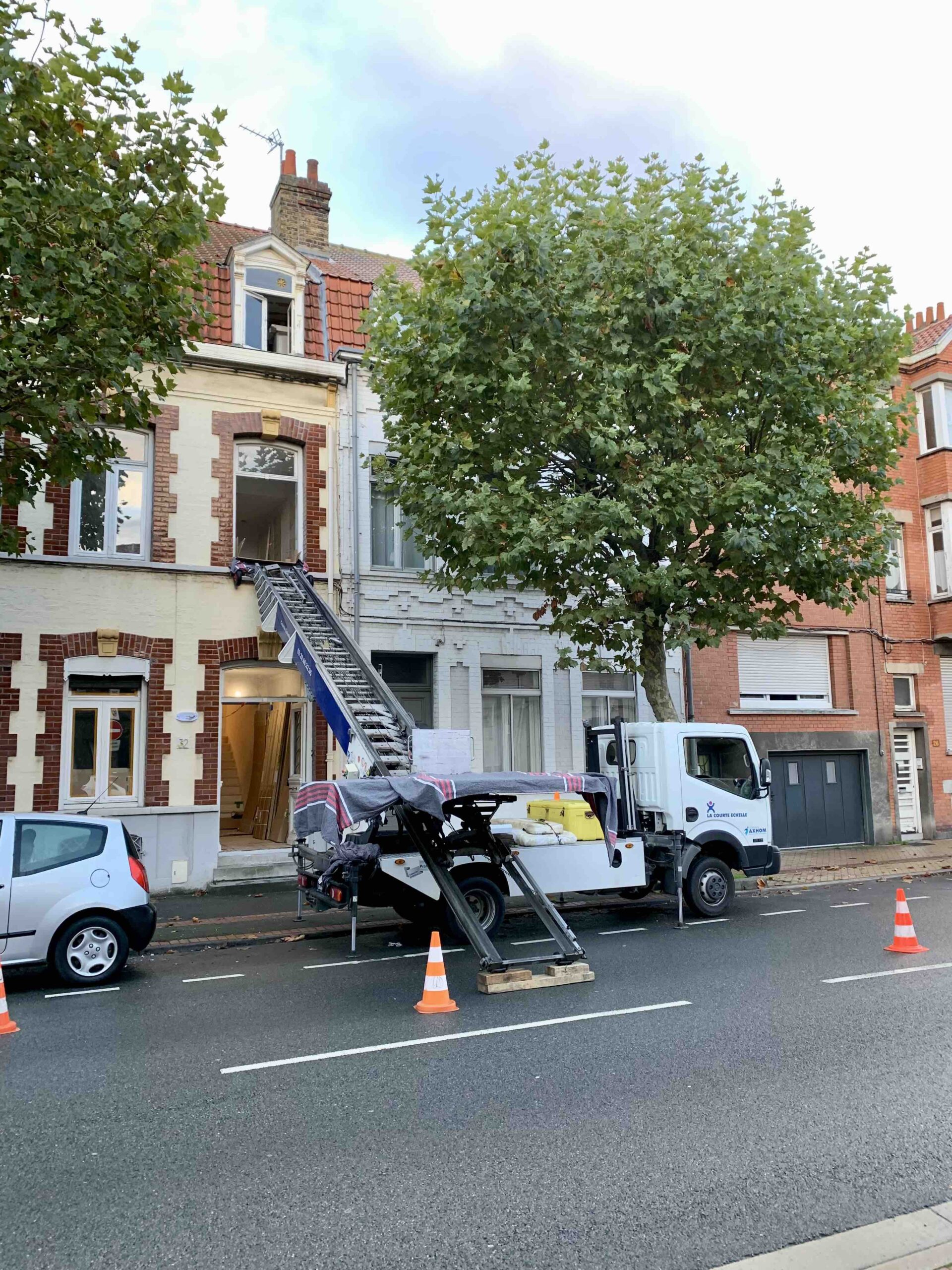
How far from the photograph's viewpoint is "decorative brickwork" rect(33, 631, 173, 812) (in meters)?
14.6

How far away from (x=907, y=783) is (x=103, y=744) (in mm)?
17413

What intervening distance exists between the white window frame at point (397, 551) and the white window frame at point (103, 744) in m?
4.70

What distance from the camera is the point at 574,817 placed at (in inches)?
469

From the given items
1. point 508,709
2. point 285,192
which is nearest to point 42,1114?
point 508,709

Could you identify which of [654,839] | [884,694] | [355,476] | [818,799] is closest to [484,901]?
[654,839]

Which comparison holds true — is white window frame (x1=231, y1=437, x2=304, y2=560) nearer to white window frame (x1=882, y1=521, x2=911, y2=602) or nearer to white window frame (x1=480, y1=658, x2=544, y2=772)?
white window frame (x1=480, y1=658, x2=544, y2=772)

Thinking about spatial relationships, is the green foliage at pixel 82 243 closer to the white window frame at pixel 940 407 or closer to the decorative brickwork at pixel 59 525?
the decorative brickwork at pixel 59 525

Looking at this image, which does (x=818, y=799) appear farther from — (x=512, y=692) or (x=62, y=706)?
(x=62, y=706)

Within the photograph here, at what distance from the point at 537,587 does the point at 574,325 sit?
365 centimetres

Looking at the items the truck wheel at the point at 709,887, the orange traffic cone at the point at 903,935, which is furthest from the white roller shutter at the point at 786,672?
the orange traffic cone at the point at 903,935

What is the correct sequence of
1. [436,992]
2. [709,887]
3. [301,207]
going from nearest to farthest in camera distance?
[436,992]
[709,887]
[301,207]

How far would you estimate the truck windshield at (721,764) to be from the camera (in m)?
12.9

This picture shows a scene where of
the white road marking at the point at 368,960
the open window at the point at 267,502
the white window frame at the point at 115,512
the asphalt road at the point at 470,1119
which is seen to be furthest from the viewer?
the open window at the point at 267,502

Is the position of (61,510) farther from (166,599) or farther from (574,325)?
(574,325)
